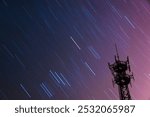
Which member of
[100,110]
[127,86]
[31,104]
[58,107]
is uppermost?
[31,104]

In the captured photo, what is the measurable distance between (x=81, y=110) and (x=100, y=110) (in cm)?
47

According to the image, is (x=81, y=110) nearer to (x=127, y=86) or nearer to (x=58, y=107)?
(x=58, y=107)

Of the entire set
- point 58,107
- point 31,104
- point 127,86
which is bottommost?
point 127,86

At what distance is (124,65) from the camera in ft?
69.8

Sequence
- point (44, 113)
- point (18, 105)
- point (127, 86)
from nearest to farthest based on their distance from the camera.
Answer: point (44, 113), point (18, 105), point (127, 86)

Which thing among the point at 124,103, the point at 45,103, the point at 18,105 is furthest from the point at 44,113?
the point at 124,103

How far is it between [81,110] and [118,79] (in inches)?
559

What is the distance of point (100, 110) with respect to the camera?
7.12 meters

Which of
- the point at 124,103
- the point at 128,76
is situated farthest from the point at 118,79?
the point at 124,103

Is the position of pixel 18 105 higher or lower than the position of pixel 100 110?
higher

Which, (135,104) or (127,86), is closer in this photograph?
(135,104)

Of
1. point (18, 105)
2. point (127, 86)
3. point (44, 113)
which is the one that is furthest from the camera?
point (127, 86)

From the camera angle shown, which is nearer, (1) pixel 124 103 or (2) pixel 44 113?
(2) pixel 44 113

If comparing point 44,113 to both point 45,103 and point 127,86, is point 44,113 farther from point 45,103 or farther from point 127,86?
point 127,86
